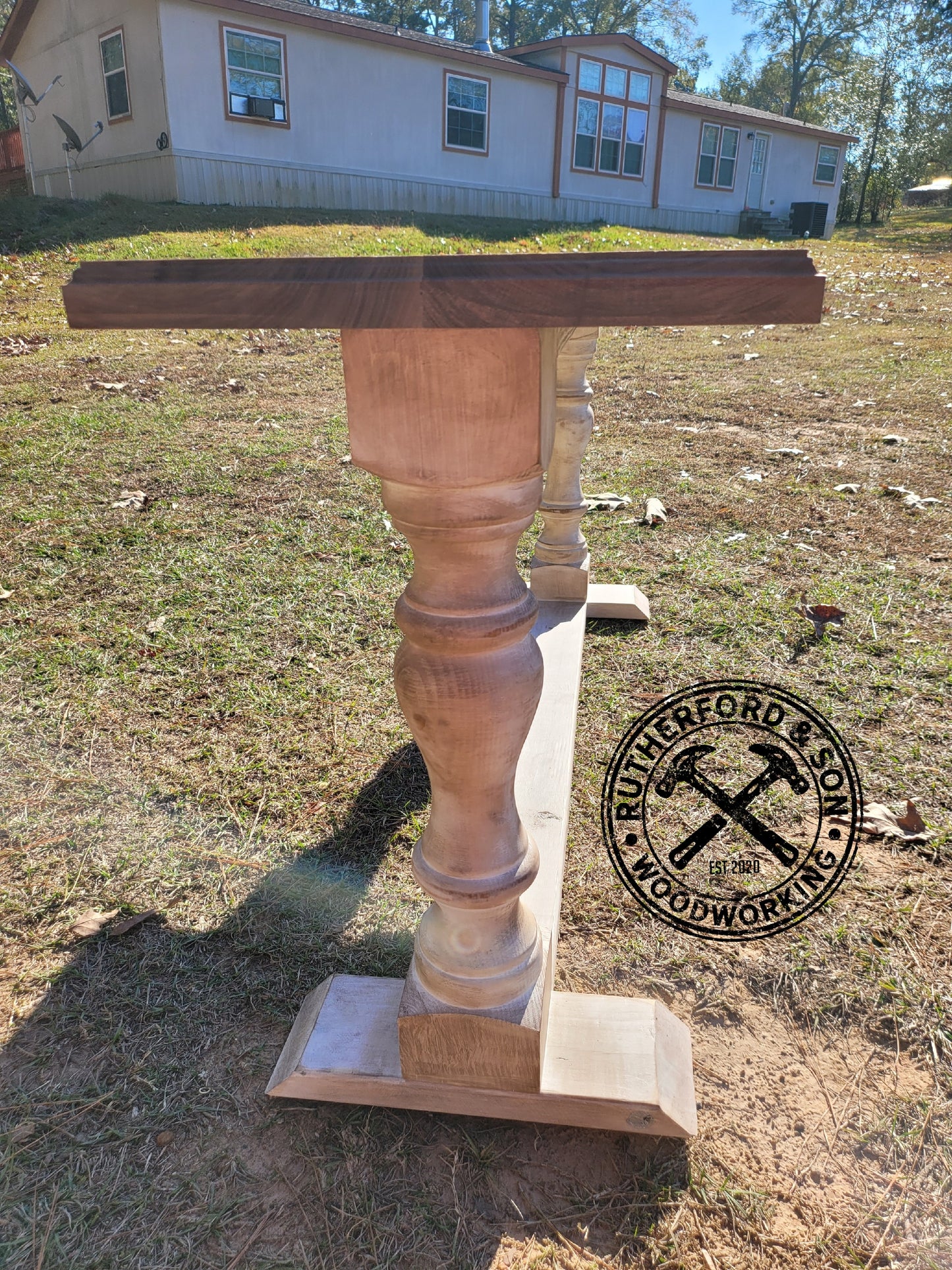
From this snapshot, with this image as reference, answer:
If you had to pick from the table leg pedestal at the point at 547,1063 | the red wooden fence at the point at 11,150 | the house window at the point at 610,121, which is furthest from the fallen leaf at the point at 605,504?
the red wooden fence at the point at 11,150

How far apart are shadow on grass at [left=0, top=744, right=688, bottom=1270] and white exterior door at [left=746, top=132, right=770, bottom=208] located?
25574mm

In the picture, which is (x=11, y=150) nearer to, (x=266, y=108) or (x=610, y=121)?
(x=266, y=108)

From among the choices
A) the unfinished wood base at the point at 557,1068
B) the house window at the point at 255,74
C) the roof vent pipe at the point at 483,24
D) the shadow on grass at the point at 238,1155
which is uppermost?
the roof vent pipe at the point at 483,24

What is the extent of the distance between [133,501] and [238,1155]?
10.8 ft

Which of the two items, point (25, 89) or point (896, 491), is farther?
point (25, 89)

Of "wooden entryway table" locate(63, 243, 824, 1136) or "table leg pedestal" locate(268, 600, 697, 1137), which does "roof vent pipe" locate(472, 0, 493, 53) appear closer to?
→ "wooden entryway table" locate(63, 243, 824, 1136)

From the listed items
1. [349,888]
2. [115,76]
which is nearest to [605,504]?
[349,888]

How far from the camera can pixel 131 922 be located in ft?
5.94

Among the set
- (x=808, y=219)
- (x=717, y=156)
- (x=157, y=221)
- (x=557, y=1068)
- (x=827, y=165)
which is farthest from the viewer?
(x=827, y=165)

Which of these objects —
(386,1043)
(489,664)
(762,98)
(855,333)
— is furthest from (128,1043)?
(762,98)

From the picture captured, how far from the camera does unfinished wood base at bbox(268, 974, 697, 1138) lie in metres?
1.39

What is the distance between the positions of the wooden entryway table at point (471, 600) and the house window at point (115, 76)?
15.1 m

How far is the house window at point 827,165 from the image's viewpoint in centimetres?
2427

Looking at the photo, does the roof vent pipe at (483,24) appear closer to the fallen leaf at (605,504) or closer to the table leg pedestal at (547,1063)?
the fallen leaf at (605,504)
